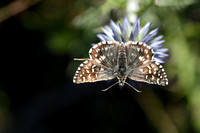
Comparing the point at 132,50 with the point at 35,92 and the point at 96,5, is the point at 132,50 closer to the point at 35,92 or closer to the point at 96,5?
the point at 96,5

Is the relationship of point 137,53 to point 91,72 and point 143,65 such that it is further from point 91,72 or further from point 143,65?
point 91,72

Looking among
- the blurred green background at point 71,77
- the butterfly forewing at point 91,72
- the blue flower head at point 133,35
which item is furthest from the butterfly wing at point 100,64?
the blurred green background at point 71,77

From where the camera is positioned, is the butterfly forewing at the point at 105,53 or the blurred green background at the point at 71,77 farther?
the blurred green background at the point at 71,77

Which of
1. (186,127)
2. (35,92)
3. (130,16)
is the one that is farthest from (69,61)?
(186,127)

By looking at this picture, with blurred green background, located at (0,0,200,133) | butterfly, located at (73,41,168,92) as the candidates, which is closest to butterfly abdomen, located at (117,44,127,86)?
butterfly, located at (73,41,168,92)

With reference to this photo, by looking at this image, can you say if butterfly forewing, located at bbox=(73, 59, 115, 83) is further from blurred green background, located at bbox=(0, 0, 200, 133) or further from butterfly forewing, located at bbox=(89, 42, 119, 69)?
blurred green background, located at bbox=(0, 0, 200, 133)

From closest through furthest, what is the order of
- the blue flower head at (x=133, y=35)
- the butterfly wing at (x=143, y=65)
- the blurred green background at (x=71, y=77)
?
1. the butterfly wing at (x=143, y=65)
2. the blue flower head at (x=133, y=35)
3. the blurred green background at (x=71, y=77)

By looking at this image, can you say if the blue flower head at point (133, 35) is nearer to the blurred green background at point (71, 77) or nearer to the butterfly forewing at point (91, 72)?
the butterfly forewing at point (91, 72)
